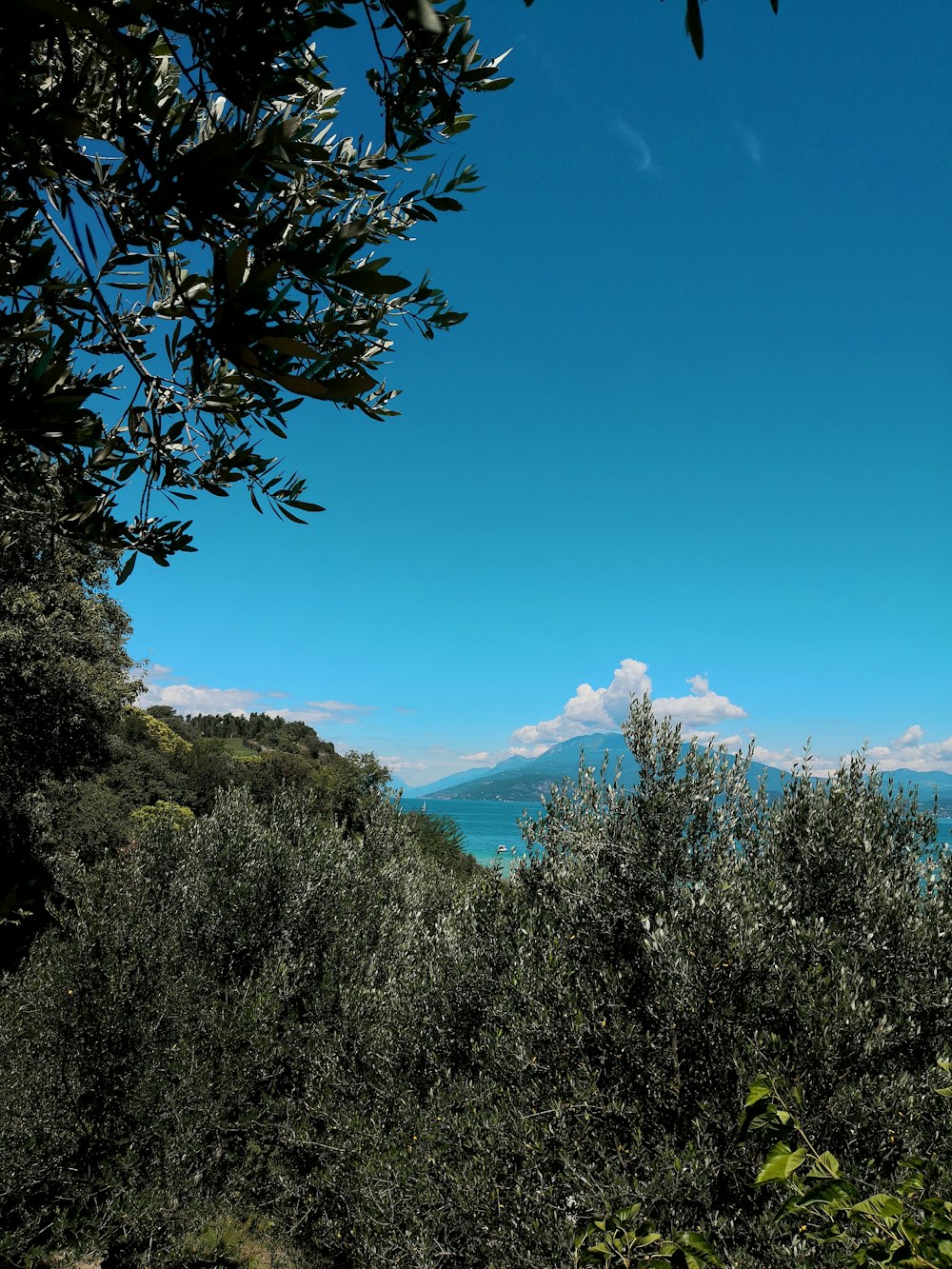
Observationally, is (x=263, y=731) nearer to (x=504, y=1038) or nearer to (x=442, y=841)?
(x=442, y=841)

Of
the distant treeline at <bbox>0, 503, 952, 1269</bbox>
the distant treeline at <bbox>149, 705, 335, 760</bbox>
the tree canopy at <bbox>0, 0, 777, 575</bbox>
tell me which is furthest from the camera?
the distant treeline at <bbox>149, 705, 335, 760</bbox>

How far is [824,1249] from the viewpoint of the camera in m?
5.48

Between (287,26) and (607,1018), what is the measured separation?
9.85 m

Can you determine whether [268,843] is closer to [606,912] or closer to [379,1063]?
[379,1063]

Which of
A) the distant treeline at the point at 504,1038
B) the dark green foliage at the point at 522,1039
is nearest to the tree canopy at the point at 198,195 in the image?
the distant treeline at the point at 504,1038

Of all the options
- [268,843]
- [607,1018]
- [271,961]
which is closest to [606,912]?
[607,1018]

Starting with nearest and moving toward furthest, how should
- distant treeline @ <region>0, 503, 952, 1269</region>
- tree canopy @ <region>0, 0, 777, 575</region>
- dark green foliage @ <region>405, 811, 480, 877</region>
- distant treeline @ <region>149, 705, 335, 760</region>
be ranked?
tree canopy @ <region>0, 0, 777, 575</region>, distant treeline @ <region>0, 503, 952, 1269</region>, dark green foliage @ <region>405, 811, 480, 877</region>, distant treeline @ <region>149, 705, 335, 760</region>

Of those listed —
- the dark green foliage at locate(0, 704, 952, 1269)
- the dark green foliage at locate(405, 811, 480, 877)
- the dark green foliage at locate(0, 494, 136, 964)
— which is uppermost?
the dark green foliage at locate(0, 494, 136, 964)

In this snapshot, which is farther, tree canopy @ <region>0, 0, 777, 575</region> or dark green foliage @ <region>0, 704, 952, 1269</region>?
dark green foliage @ <region>0, 704, 952, 1269</region>

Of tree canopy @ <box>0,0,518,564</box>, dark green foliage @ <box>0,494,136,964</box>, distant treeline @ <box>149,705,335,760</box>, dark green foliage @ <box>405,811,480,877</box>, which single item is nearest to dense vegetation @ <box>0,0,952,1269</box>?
tree canopy @ <box>0,0,518,564</box>

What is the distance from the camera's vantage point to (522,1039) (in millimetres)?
8312

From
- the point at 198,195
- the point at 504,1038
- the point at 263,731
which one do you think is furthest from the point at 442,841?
the point at 263,731

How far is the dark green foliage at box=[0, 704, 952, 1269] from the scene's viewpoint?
7074 millimetres

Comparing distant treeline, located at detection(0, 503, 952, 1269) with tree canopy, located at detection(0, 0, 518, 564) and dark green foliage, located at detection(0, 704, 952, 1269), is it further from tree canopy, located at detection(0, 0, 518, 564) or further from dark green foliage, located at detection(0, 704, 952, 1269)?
tree canopy, located at detection(0, 0, 518, 564)
